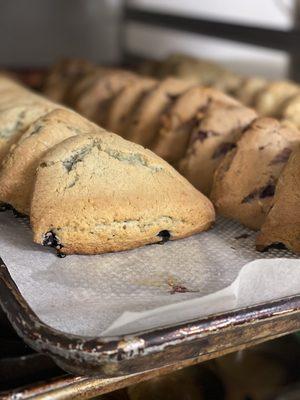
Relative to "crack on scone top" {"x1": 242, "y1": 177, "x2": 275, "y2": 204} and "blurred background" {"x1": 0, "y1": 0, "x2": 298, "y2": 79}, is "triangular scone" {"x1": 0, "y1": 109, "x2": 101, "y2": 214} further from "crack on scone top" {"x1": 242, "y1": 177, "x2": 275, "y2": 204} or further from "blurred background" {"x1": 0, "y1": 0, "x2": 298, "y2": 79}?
"blurred background" {"x1": 0, "y1": 0, "x2": 298, "y2": 79}

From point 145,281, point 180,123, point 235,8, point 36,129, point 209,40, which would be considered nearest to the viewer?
point 145,281

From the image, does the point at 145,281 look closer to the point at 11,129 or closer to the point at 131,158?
the point at 131,158

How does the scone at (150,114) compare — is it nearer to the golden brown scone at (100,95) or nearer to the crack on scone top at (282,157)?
the golden brown scone at (100,95)

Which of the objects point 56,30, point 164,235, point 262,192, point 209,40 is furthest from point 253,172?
point 56,30

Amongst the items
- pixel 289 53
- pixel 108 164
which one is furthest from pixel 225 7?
pixel 108 164

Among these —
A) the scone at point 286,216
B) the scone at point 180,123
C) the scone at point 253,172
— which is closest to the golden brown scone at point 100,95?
the scone at point 180,123
